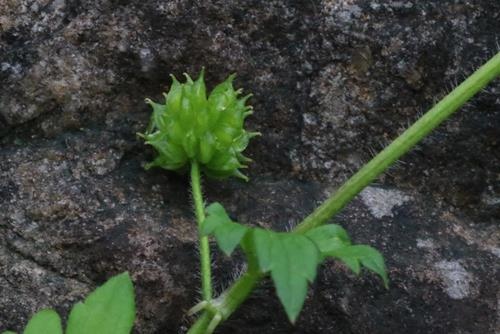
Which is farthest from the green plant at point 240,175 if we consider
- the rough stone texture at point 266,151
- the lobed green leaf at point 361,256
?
the rough stone texture at point 266,151

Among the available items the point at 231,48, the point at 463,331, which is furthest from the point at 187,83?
the point at 463,331

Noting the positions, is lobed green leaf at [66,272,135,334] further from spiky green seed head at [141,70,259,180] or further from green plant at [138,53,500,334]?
spiky green seed head at [141,70,259,180]

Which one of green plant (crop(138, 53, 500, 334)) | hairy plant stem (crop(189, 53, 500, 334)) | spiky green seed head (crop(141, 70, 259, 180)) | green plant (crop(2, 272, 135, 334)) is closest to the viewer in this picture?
green plant (crop(138, 53, 500, 334))

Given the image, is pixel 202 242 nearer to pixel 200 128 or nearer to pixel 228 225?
pixel 200 128

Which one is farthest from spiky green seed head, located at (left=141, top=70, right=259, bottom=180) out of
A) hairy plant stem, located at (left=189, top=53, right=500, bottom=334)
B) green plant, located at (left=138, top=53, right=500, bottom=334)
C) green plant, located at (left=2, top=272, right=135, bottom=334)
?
green plant, located at (left=2, top=272, right=135, bottom=334)

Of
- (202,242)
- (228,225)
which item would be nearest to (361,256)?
(228,225)

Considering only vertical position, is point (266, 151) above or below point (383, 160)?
below
